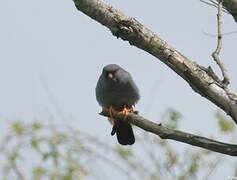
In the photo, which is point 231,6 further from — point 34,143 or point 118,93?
point 34,143

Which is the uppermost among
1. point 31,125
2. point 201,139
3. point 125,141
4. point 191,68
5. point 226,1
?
point 31,125

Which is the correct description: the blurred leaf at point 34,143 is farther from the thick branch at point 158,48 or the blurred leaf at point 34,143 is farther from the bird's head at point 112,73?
the thick branch at point 158,48

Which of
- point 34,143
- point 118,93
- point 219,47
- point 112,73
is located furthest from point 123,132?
point 219,47

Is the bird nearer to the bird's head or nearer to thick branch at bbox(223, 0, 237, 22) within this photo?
the bird's head

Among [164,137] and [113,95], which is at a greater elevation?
[113,95]

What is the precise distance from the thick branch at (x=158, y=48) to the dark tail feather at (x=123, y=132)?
3198mm

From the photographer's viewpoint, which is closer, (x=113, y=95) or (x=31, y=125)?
(x=113, y=95)

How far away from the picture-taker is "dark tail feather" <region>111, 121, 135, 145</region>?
24.0ft

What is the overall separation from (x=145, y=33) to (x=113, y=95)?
321 cm

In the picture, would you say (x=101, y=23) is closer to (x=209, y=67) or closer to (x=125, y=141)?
(x=209, y=67)

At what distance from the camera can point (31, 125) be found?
31.4 feet

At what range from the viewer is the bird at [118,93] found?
721 cm

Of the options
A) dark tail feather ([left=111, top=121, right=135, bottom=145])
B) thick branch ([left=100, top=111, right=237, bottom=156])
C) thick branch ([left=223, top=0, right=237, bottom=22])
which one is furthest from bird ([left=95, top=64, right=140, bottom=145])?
thick branch ([left=223, top=0, right=237, bottom=22])

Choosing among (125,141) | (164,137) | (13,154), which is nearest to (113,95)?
(125,141)
